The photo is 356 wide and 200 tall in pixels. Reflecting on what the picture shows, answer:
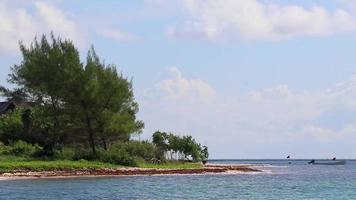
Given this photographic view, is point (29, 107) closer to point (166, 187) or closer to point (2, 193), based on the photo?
point (166, 187)

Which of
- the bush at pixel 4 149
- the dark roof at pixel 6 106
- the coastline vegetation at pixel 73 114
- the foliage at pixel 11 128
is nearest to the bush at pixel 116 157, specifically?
the coastline vegetation at pixel 73 114

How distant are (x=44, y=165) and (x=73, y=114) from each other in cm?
1293

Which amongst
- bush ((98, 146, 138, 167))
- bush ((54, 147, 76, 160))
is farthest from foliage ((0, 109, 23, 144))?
bush ((98, 146, 138, 167))

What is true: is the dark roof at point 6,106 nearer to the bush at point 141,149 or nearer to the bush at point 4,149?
the bush at point 4,149

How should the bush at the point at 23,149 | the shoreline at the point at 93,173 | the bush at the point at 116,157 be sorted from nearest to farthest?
1. the shoreline at the point at 93,173
2. the bush at the point at 116,157
3. the bush at the point at 23,149

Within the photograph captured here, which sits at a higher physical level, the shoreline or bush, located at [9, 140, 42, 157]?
bush, located at [9, 140, 42, 157]

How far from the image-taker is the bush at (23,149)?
238 feet

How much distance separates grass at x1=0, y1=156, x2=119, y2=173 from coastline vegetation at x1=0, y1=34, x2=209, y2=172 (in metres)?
0.59

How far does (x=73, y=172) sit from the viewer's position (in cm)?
6247

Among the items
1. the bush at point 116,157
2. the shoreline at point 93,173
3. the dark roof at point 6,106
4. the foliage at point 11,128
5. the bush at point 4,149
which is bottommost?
the shoreline at point 93,173

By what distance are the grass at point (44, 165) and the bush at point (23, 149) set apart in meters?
4.45

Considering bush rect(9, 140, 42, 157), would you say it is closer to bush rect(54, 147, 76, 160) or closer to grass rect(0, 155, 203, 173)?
bush rect(54, 147, 76, 160)

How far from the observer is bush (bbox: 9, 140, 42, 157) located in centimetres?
7250

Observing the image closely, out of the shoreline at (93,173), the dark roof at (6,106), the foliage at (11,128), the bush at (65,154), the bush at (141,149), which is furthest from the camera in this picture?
the dark roof at (6,106)
